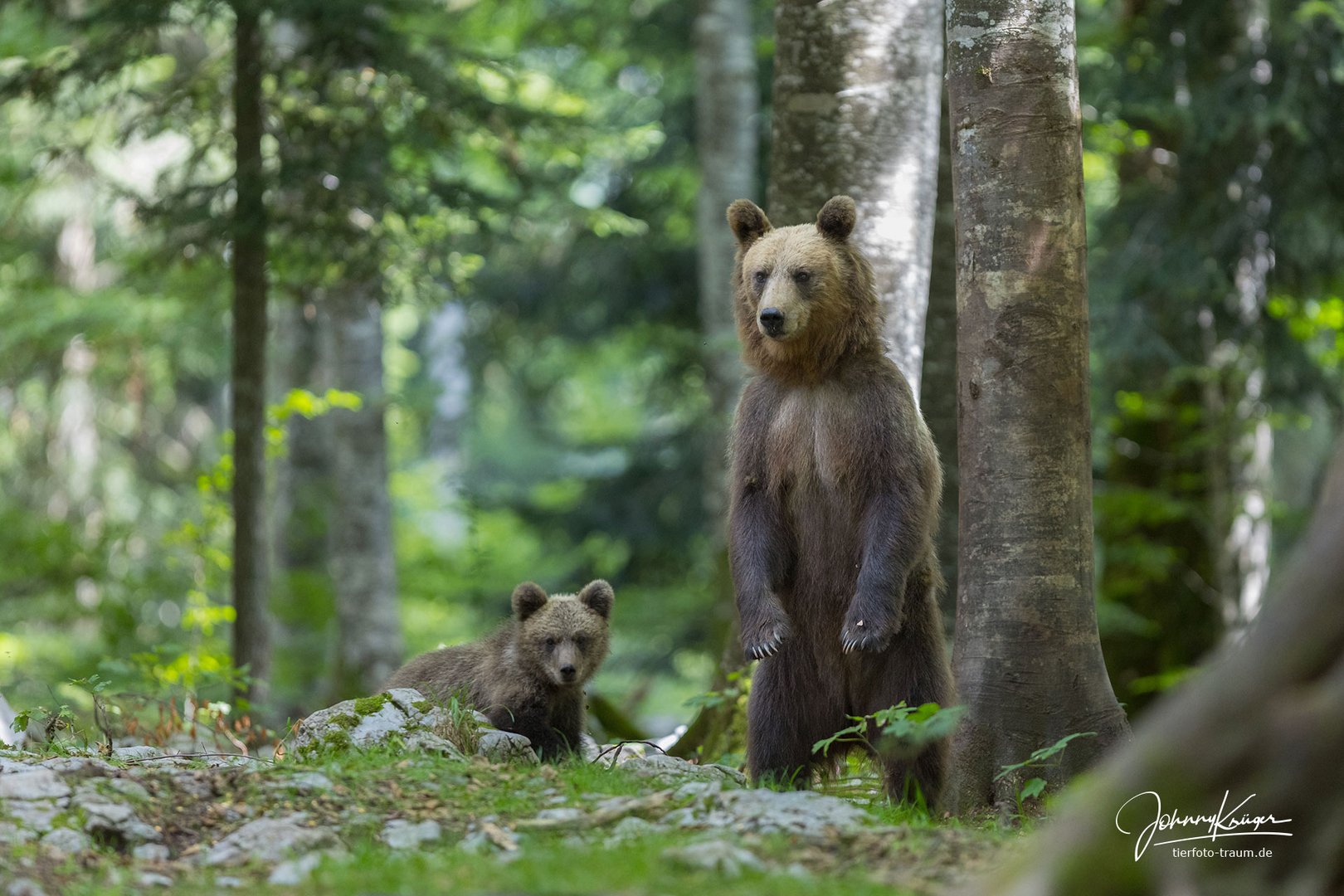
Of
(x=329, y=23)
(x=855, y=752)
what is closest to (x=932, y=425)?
(x=855, y=752)

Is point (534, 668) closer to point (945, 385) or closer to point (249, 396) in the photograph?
Result: point (945, 385)

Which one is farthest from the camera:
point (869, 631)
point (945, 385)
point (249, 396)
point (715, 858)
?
point (249, 396)

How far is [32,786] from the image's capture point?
4.83 metres

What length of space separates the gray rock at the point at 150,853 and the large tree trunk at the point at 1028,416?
11.1 feet

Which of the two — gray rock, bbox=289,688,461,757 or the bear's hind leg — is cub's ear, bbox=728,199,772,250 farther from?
gray rock, bbox=289,688,461,757

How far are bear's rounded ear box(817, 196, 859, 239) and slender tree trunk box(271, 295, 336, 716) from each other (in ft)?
41.3

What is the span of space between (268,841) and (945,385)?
575cm

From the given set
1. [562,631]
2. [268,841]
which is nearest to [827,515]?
[562,631]

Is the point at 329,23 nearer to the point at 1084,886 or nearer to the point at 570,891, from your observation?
the point at 570,891

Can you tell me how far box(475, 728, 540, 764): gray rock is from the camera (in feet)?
21.3

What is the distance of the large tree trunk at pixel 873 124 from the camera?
8125mm

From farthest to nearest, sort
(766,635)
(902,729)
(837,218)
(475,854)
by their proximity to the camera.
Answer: (837,218) → (766,635) → (902,729) → (475,854)

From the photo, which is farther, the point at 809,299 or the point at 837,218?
the point at 837,218

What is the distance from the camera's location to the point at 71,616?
53.7 ft
